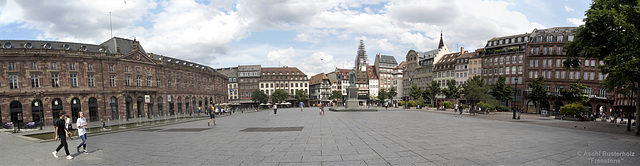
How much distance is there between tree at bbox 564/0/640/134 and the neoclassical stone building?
147ft

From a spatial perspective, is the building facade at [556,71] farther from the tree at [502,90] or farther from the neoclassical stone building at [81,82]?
the neoclassical stone building at [81,82]

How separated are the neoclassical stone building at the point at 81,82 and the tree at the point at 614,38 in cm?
4471

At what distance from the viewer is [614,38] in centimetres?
1420

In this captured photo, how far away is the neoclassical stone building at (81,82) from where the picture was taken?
35094mm

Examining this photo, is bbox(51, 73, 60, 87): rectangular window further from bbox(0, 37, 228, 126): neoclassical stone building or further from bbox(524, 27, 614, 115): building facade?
bbox(524, 27, 614, 115): building facade

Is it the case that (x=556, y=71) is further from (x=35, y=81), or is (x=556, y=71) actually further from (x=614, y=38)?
(x=35, y=81)

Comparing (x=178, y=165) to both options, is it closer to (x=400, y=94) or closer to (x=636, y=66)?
(x=636, y=66)

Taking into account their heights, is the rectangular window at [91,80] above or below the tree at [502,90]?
above

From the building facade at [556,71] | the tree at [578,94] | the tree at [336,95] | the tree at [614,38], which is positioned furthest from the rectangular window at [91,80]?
the building facade at [556,71]

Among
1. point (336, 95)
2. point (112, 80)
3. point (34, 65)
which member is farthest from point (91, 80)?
point (336, 95)

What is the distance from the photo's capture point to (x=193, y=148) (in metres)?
10.9

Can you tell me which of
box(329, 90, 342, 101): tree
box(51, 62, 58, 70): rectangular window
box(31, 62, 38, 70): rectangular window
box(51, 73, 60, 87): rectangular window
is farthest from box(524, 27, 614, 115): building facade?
box(31, 62, 38, 70): rectangular window

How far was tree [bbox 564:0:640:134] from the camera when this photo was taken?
1321cm

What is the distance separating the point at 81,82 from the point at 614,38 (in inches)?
2293
